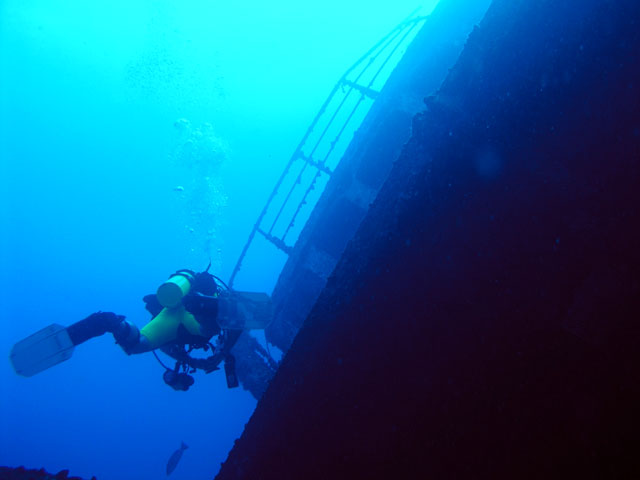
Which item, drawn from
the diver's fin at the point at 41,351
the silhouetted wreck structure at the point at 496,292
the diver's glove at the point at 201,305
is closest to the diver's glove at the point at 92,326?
the diver's fin at the point at 41,351

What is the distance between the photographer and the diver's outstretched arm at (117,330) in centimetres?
340

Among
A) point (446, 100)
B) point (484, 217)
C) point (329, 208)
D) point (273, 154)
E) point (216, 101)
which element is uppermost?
point (216, 101)

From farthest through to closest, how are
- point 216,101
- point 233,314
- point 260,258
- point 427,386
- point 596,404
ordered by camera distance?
point 216,101 < point 260,258 < point 233,314 < point 427,386 < point 596,404

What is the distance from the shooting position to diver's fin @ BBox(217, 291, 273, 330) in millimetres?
3531

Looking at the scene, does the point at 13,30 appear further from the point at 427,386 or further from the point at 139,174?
the point at 427,386

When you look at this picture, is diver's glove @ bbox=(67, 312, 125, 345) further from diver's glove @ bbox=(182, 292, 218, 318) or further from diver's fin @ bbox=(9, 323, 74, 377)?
diver's glove @ bbox=(182, 292, 218, 318)

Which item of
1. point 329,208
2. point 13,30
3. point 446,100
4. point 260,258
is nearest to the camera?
point 446,100

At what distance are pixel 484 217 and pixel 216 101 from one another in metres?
100

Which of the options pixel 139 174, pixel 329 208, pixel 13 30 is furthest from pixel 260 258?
pixel 329 208

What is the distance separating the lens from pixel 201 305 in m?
3.54

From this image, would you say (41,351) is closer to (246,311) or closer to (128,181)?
(246,311)

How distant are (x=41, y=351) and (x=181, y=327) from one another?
1292 millimetres

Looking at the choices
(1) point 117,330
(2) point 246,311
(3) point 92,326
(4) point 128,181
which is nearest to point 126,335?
(1) point 117,330

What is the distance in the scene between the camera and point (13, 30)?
2739 inches
